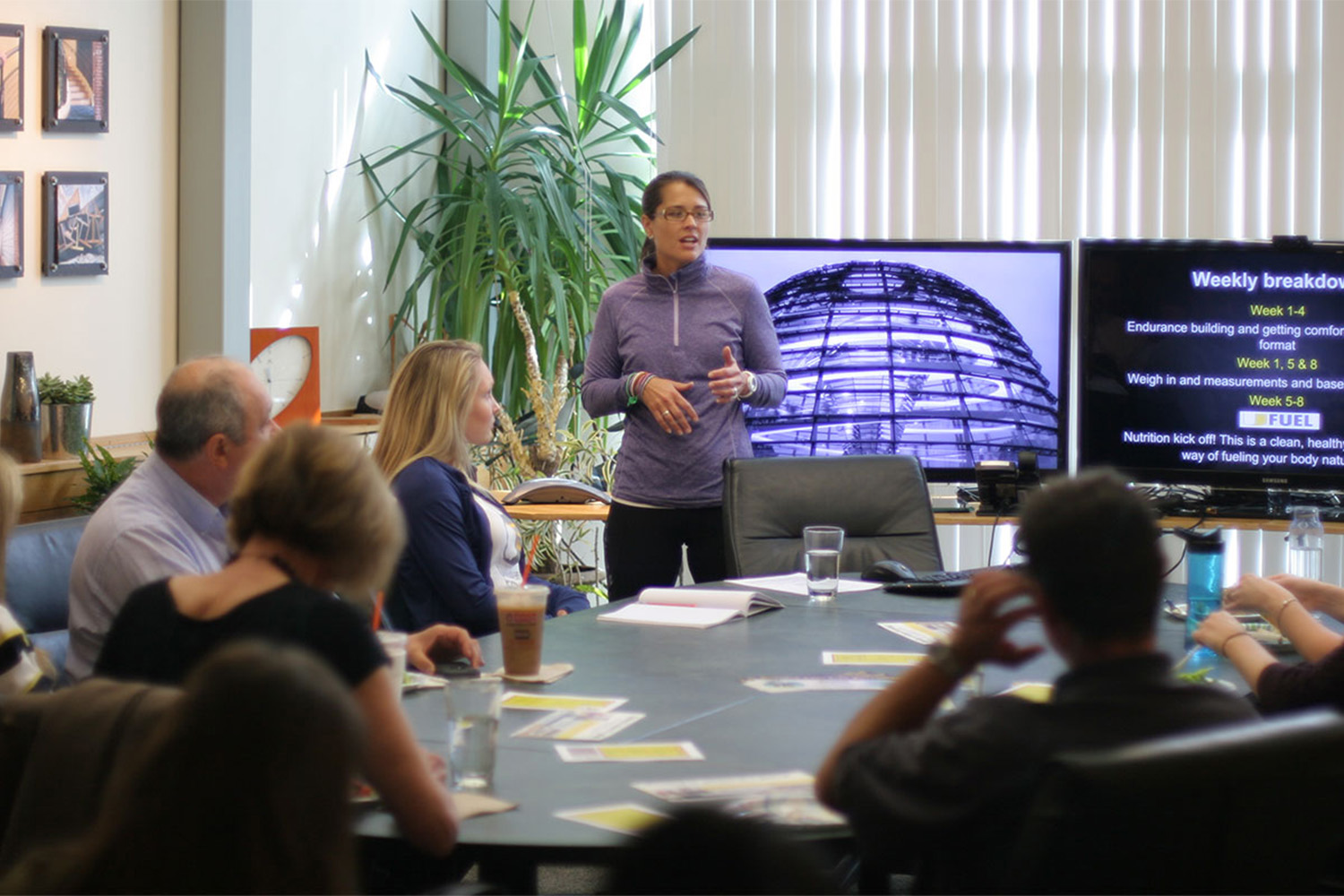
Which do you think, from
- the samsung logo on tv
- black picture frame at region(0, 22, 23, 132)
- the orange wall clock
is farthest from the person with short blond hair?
the samsung logo on tv

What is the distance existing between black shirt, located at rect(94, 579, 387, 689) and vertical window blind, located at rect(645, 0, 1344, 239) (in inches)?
158

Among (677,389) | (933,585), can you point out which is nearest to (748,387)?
(677,389)

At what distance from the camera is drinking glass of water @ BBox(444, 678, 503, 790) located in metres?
1.69

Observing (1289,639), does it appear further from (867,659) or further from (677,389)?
(677,389)

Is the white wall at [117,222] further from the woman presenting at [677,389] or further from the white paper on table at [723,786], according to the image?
the white paper on table at [723,786]

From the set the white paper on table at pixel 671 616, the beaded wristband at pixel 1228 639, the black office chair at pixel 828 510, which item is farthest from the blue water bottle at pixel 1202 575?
the black office chair at pixel 828 510

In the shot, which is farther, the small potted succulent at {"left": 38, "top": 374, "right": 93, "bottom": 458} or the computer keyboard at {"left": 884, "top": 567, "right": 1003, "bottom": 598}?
the small potted succulent at {"left": 38, "top": 374, "right": 93, "bottom": 458}

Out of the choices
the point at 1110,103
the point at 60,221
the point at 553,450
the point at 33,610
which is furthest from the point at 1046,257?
the point at 33,610

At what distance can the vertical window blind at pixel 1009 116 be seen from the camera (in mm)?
5242

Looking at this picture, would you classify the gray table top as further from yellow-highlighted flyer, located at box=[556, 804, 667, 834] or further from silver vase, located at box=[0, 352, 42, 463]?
silver vase, located at box=[0, 352, 42, 463]

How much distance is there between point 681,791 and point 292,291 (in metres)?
3.70

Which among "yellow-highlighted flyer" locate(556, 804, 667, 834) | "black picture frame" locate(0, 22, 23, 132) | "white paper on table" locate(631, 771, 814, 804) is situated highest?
"black picture frame" locate(0, 22, 23, 132)

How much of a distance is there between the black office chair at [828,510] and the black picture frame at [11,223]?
6.47 ft

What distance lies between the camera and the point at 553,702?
2078 mm
